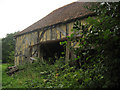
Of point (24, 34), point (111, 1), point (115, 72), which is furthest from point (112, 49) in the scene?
point (24, 34)

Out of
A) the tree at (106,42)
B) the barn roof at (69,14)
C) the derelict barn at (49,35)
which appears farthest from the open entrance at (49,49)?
the tree at (106,42)

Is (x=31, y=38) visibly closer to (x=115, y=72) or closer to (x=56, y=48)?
(x=56, y=48)

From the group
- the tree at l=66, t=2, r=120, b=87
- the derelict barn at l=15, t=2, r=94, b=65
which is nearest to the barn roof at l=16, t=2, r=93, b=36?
the derelict barn at l=15, t=2, r=94, b=65

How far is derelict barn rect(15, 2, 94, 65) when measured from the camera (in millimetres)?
7785

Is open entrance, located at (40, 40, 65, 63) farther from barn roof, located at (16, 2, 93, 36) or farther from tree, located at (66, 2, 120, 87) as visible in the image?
tree, located at (66, 2, 120, 87)

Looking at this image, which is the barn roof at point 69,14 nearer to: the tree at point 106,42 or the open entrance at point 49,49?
the open entrance at point 49,49

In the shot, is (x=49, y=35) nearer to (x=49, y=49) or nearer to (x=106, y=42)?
(x=49, y=49)

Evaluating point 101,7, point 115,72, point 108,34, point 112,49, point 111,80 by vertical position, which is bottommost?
point 111,80

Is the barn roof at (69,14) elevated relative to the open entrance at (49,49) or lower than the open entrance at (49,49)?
elevated

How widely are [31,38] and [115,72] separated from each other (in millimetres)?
9546

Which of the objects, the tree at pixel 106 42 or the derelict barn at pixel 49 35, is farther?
the derelict barn at pixel 49 35

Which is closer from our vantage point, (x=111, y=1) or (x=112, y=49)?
(x=112, y=49)

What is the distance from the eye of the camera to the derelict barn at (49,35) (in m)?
7.79

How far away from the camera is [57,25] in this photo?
8.48m
